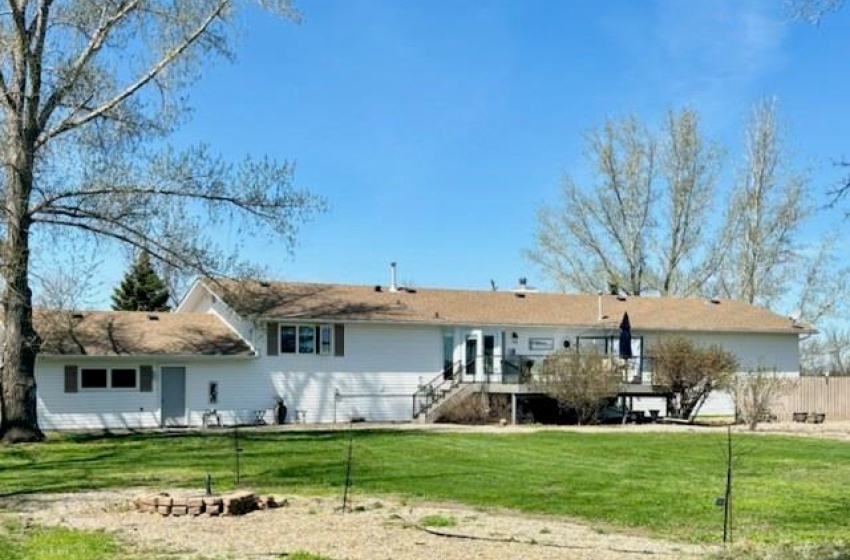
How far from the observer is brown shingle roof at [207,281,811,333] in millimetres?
33844

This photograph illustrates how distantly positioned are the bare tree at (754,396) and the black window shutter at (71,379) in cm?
1957

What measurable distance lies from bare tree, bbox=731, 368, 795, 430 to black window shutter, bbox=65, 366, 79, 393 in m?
19.6

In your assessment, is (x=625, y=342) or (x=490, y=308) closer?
(x=625, y=342)

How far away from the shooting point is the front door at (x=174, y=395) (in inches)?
1242

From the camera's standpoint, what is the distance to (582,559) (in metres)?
8.70

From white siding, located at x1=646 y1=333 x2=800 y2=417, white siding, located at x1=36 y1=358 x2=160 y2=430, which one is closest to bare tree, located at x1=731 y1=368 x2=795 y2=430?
white siding, located at x1=646 y1=333 x2=800 y2=417

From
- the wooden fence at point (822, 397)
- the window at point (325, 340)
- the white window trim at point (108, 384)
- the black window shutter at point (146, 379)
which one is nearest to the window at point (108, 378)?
the white window trim at point (108, 384)

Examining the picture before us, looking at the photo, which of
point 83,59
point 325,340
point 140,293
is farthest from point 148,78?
point 140,293

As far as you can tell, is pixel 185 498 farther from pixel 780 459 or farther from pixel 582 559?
pixel 780 459

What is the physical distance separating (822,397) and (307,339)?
59.2 feet

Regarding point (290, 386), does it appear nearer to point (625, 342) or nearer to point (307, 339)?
point (307, 339)

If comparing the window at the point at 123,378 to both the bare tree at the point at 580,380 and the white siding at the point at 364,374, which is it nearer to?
the white siding at the point at 364,374

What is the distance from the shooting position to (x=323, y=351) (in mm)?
33750

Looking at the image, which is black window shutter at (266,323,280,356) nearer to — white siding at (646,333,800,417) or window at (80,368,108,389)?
window at (80,368,108,389)
